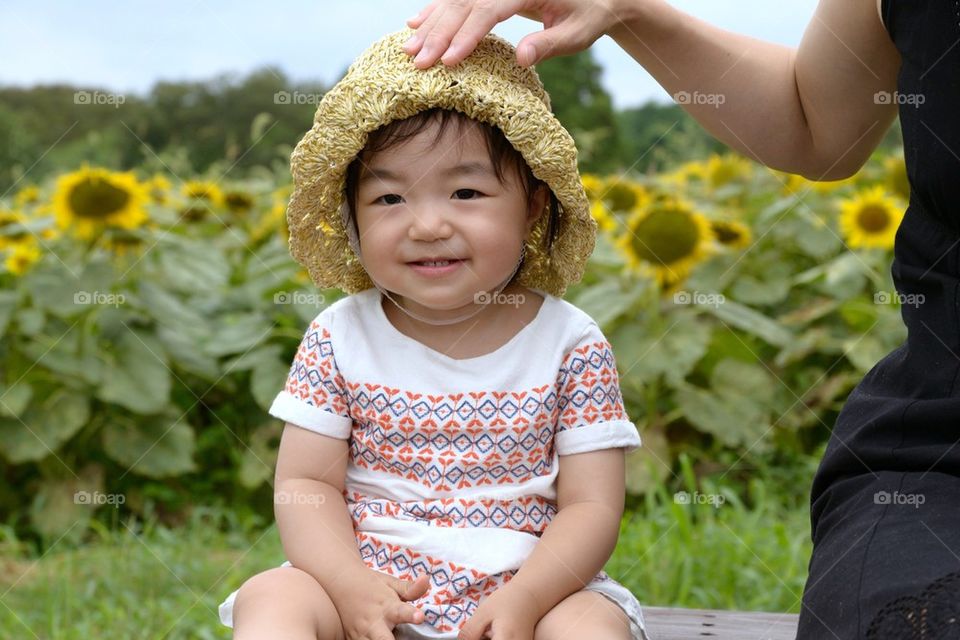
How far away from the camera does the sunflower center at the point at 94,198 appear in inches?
140

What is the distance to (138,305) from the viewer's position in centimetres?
351

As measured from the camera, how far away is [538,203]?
5.50ft

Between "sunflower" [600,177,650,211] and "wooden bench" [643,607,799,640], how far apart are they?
86.1 inches

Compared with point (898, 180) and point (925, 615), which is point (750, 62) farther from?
point (898, 180)

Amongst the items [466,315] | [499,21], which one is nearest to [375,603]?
[466,315]

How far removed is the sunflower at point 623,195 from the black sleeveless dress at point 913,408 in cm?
244

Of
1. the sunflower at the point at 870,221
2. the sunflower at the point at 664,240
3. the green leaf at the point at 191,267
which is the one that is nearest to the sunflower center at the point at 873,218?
the sunflower at the point at 870,221

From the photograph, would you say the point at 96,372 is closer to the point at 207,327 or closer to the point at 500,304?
the point at 207,327

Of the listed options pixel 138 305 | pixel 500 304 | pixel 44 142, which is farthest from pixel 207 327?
pixel 44 142

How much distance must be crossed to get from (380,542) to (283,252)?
2497mm

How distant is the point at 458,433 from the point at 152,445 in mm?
2098

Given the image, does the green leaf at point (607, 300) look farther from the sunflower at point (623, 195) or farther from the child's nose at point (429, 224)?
the child's nose at point (429, 224)

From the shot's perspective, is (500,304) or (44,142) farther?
(44,142)

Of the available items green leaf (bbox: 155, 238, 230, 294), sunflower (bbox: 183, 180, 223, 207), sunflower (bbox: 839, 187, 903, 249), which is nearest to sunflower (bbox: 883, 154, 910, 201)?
sunflower (bbox: 839, 187, 903, 249)
